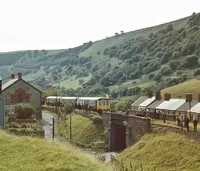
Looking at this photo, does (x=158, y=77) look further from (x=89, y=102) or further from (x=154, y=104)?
(x=154, y=104)

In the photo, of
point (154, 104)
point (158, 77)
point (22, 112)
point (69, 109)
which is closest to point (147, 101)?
point (154, 104)

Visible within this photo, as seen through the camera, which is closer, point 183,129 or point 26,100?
point 183,129

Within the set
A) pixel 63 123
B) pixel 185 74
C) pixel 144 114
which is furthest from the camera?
pixel 185 74

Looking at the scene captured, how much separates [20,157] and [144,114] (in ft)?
144

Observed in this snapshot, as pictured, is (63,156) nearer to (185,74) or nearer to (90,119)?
(90,119)

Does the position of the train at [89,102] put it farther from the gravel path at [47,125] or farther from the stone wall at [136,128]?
the stone wall at [136,128]

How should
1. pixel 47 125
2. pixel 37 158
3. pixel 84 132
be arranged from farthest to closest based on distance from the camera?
1. pixel 47 125
2. pixel 84 132
3. pixel 37 158

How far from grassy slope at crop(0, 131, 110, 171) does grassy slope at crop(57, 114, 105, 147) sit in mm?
36396

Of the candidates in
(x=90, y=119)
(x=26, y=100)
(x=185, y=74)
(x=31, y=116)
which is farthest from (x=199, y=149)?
(x=185, y=74)

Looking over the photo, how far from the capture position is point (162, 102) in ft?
249

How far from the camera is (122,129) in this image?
206 ft

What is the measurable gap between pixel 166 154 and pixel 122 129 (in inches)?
888

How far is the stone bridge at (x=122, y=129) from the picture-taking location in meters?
50.2

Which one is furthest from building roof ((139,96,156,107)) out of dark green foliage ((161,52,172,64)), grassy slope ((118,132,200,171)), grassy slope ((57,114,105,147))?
dark green foliage ((161,52,172,64))
